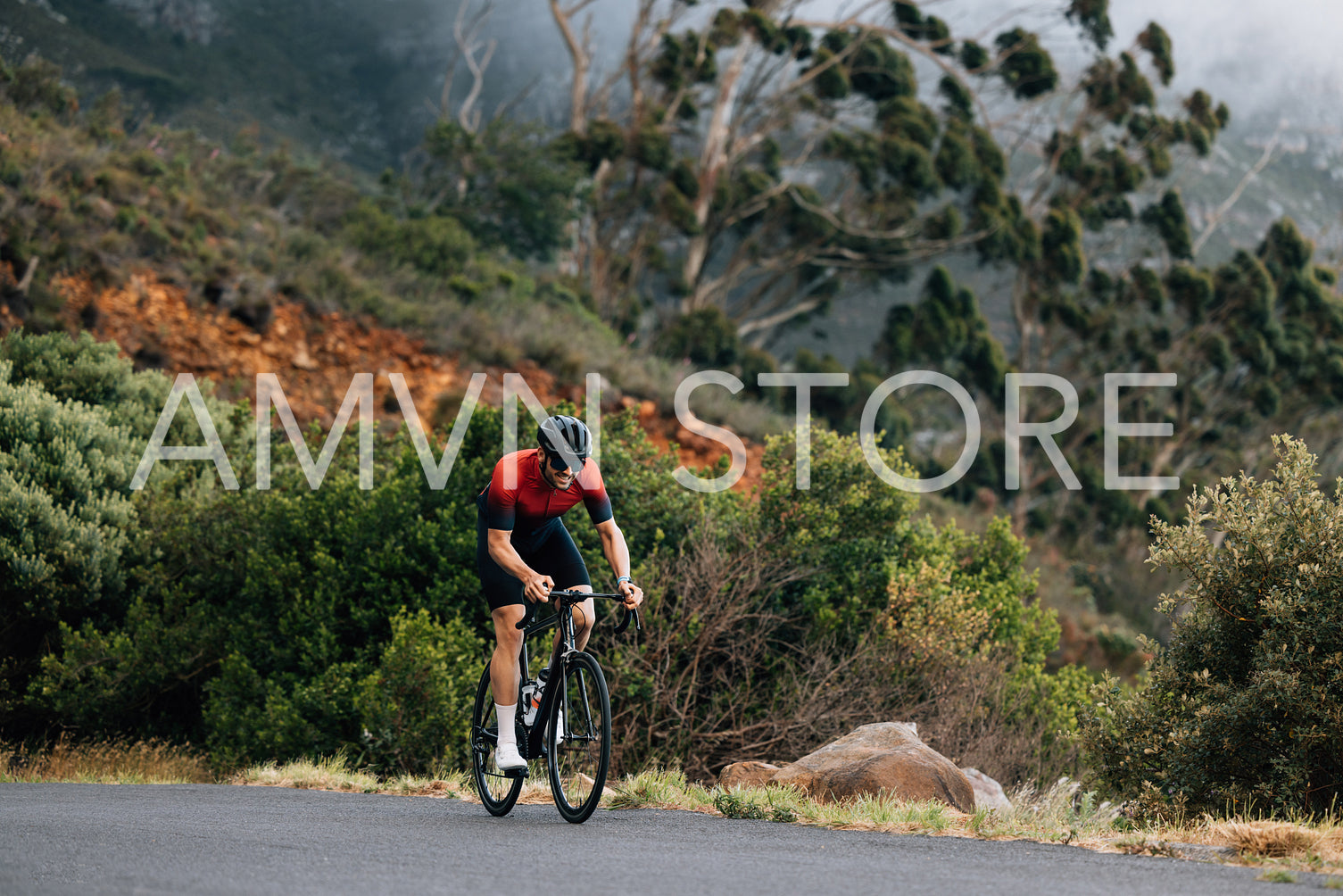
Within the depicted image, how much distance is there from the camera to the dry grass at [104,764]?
10.0 metres

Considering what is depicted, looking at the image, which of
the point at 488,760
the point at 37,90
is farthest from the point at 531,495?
the point at 37,90

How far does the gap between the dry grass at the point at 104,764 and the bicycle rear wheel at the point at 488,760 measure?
453 centimetres

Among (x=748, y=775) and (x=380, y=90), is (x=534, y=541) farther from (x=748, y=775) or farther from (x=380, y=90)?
(x=380, y=90)

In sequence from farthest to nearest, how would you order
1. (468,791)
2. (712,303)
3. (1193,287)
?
(1193,287), (712,303), (468,791)

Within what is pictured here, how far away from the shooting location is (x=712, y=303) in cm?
3266

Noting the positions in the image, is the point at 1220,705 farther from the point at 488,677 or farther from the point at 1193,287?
the point at 1193,287

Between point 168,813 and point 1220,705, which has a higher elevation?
point 1220,705

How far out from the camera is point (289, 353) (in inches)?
747

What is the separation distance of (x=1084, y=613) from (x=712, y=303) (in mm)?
13372

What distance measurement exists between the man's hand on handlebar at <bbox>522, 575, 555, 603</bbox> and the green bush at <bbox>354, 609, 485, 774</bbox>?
5.07 metres

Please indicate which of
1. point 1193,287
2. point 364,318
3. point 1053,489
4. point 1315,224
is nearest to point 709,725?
point 364,318

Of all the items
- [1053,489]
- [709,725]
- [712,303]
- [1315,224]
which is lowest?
[709,725]

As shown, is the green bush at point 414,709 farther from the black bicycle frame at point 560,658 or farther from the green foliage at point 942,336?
the green foliage at point 942,336

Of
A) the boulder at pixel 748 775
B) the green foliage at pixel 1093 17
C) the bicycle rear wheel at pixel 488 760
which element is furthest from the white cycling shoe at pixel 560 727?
the green foliage at pixel 1093 17
